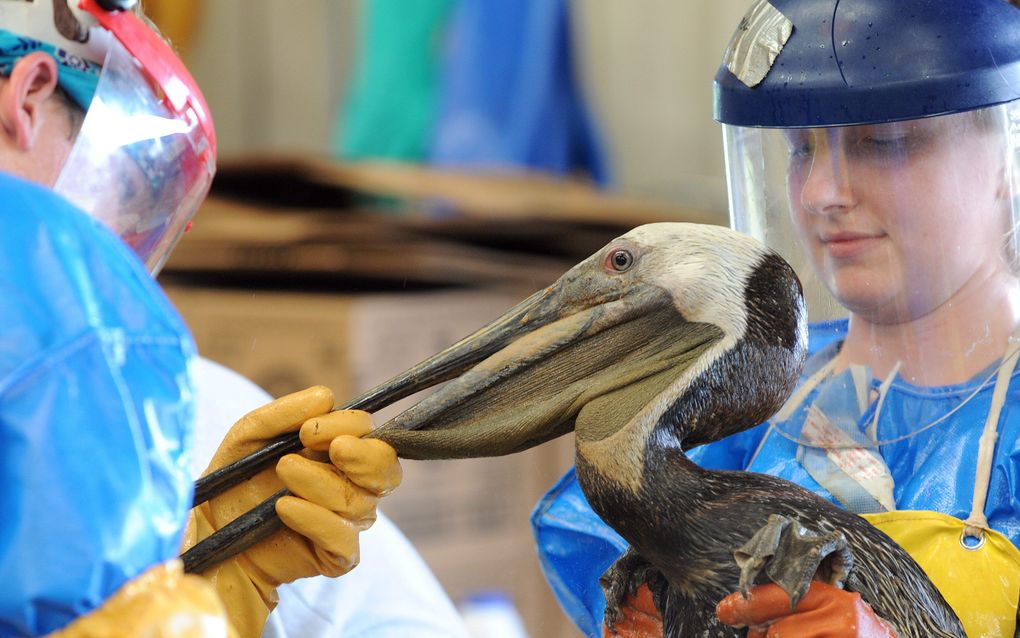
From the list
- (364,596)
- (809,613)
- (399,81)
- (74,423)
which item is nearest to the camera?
(74,423)

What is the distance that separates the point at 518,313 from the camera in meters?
1.11

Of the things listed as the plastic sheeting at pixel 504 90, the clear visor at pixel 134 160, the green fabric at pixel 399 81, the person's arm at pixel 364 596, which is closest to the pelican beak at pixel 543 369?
the clear visor at pixel 134 160

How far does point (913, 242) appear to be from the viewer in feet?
3.93

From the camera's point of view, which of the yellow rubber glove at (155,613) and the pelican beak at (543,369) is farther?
the pelican beak at (543,369)

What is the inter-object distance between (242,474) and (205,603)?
0.39 meters

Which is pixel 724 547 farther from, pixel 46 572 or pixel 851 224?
pixel 46 572

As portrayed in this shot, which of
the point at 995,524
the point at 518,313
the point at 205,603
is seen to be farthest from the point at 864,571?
the point at 205,603

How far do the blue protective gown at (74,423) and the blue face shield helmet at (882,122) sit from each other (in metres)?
0.67

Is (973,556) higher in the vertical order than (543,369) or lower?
lower

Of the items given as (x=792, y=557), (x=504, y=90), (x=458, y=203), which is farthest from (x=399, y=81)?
(x=792, y=557)

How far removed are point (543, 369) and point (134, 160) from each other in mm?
504

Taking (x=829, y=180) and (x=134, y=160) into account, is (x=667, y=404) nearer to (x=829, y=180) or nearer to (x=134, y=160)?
(x=829, y=180)

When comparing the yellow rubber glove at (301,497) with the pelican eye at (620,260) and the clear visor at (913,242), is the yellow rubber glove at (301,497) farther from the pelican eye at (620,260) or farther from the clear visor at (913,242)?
the clear visor at (913,242)

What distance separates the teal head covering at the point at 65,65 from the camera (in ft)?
3.94
